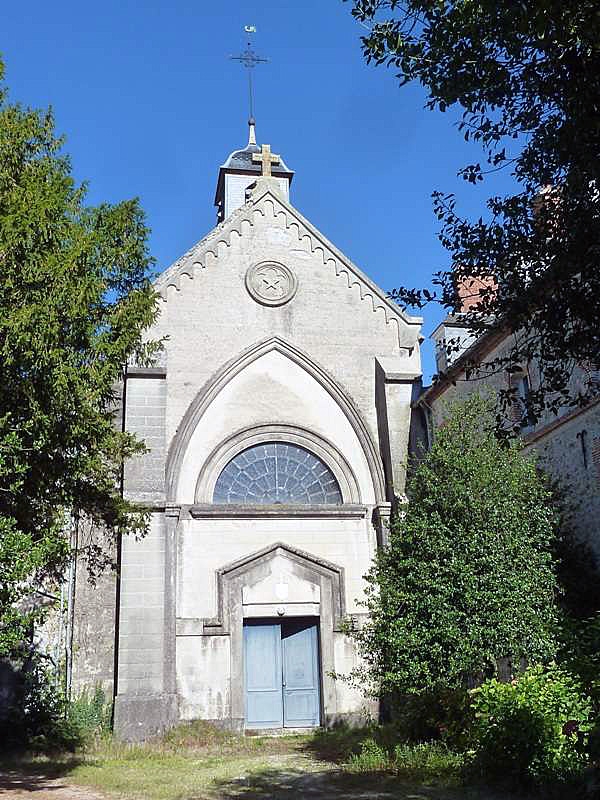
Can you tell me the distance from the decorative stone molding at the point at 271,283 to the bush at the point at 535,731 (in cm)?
1127

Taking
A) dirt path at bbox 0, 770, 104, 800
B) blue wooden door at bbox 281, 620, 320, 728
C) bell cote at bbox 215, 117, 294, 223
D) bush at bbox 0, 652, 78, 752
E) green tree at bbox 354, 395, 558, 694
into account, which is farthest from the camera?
bell cote at bbox 215, 117, 294, 223

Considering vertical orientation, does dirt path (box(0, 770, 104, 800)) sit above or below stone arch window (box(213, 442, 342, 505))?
below

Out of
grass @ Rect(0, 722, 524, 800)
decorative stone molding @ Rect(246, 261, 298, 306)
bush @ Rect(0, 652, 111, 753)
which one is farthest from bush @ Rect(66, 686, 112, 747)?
decorative stone molding @ Rect(246, 261, 298, 306)

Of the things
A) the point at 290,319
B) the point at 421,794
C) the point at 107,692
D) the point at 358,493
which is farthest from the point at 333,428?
the point at 421,794

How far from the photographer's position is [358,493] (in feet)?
60.2

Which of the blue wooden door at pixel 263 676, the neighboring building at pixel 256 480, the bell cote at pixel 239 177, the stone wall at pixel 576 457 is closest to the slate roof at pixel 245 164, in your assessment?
the bell cote at pixel 239 177

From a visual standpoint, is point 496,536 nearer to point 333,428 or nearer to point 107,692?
point 333,428

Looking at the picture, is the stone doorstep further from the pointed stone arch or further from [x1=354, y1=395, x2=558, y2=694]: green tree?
the pointed stone arch

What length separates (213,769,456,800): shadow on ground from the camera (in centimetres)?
978

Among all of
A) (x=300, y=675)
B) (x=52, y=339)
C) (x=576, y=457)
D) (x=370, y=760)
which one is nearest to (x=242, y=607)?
(x=300, y=675)

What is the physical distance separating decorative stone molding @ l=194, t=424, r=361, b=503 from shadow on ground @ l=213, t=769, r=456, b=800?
7.05m

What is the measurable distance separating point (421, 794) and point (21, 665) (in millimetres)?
9402

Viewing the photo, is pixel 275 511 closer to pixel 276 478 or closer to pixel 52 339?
pixel 276 478

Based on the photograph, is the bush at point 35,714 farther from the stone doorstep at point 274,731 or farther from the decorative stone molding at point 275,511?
the decorative stone molding at point 275,511
